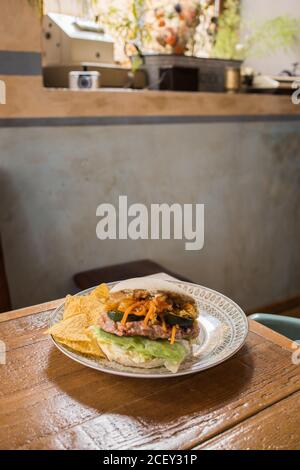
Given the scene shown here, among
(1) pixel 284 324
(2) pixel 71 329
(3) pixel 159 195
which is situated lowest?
(1) pixel 284 324

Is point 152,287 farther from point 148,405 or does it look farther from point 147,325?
point 148,405

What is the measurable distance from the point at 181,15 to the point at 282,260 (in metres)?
1.74

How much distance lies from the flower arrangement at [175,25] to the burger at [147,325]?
208 centimetres

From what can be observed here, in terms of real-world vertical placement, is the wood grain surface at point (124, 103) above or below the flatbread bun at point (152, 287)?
above

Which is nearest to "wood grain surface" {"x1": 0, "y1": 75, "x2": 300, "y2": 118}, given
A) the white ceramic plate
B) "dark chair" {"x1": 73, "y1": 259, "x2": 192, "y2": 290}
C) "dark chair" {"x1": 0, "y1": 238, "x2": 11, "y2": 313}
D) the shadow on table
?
"dark chair" {"x1": 0, "y1": 238, "x2": 11, "y2": 313}

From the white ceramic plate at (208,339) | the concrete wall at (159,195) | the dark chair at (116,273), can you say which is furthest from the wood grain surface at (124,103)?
the white ceramic plate at (208,339)

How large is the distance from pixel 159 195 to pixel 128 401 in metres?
1.81

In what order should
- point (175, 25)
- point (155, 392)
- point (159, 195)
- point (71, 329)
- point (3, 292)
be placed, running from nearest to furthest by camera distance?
point (155, 392) < point (71, 329) < point (3, 292) < point (159, 195) < point (175, 25)

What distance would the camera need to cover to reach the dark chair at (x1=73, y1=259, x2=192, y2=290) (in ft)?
7.45

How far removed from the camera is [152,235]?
265 cm

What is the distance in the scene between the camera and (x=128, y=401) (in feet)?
2.98

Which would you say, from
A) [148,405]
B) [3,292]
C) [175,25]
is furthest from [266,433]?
[175,25]

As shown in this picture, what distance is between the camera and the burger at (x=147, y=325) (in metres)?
0.96

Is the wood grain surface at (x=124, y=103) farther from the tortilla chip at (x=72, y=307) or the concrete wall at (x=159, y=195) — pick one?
the tortilla chip at (x=72, y=307)
